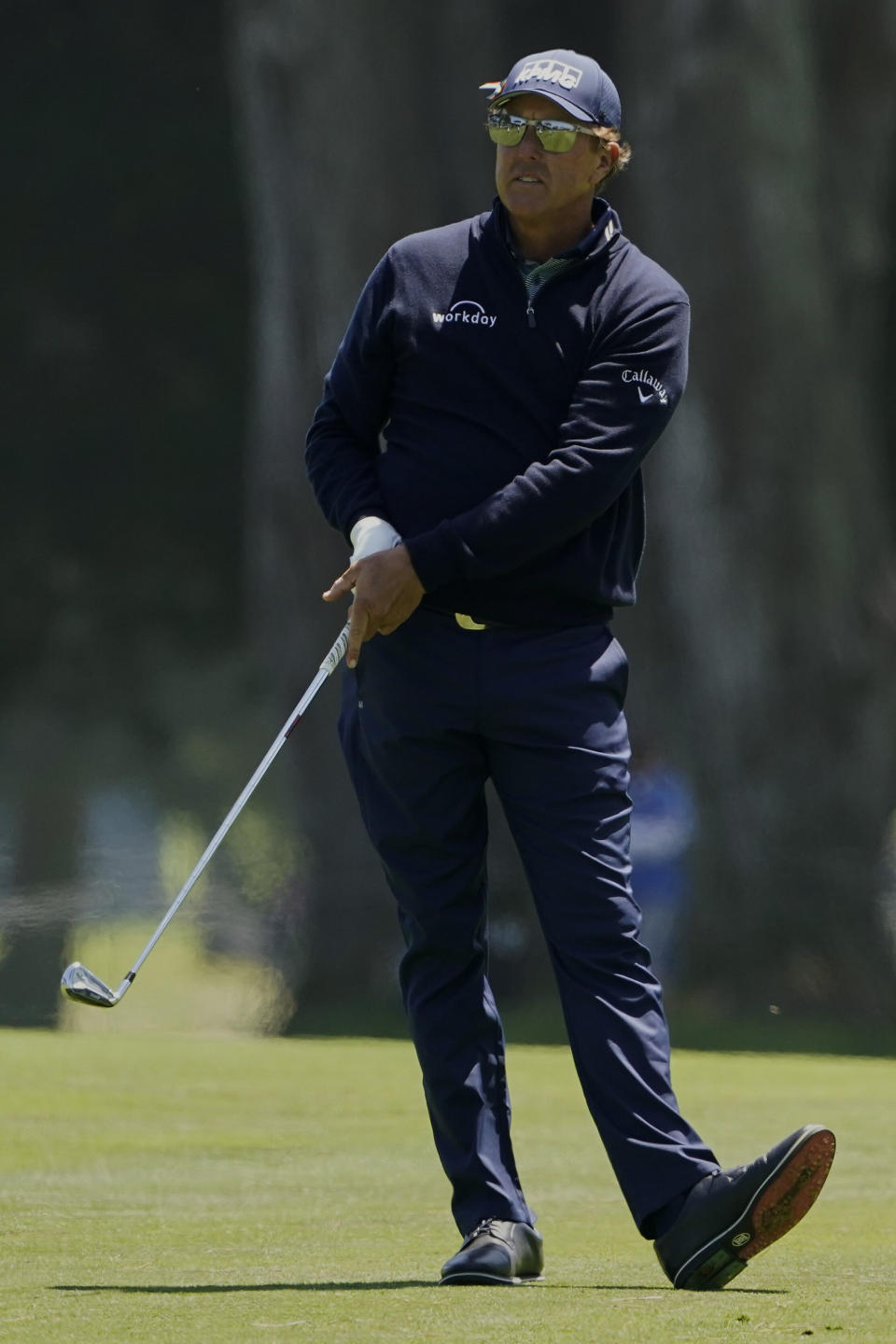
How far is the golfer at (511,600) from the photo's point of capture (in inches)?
136

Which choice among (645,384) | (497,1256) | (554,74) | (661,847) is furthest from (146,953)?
(661,847)

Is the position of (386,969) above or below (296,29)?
below

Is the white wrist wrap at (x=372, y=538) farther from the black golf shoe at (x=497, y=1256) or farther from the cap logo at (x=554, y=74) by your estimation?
the black golf shoe at (x=497, y=1256)

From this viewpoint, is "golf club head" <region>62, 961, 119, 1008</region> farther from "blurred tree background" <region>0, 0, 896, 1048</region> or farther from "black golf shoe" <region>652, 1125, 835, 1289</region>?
"blurred tree background" <region>0, 0, 896, 1048</region>

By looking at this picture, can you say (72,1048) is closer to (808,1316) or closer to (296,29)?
(296,29)

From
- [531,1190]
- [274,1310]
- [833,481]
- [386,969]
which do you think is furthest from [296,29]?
[274,1310]

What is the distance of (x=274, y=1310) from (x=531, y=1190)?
1737mm

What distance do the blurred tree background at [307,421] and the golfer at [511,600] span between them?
4.49 meters

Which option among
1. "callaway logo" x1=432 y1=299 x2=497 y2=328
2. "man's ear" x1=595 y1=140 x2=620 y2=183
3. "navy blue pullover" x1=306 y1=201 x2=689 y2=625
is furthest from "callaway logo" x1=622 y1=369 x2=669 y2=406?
"man's ear" x1=595 y1=140 x2=620 y2=183

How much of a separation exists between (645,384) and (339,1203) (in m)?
1.72

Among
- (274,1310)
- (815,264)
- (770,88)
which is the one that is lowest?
(274,1310)

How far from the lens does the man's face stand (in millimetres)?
3568

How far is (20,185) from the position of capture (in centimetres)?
850

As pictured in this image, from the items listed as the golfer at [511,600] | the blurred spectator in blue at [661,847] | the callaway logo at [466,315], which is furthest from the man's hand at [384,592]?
the blurred spectator in blue at [661,847]
